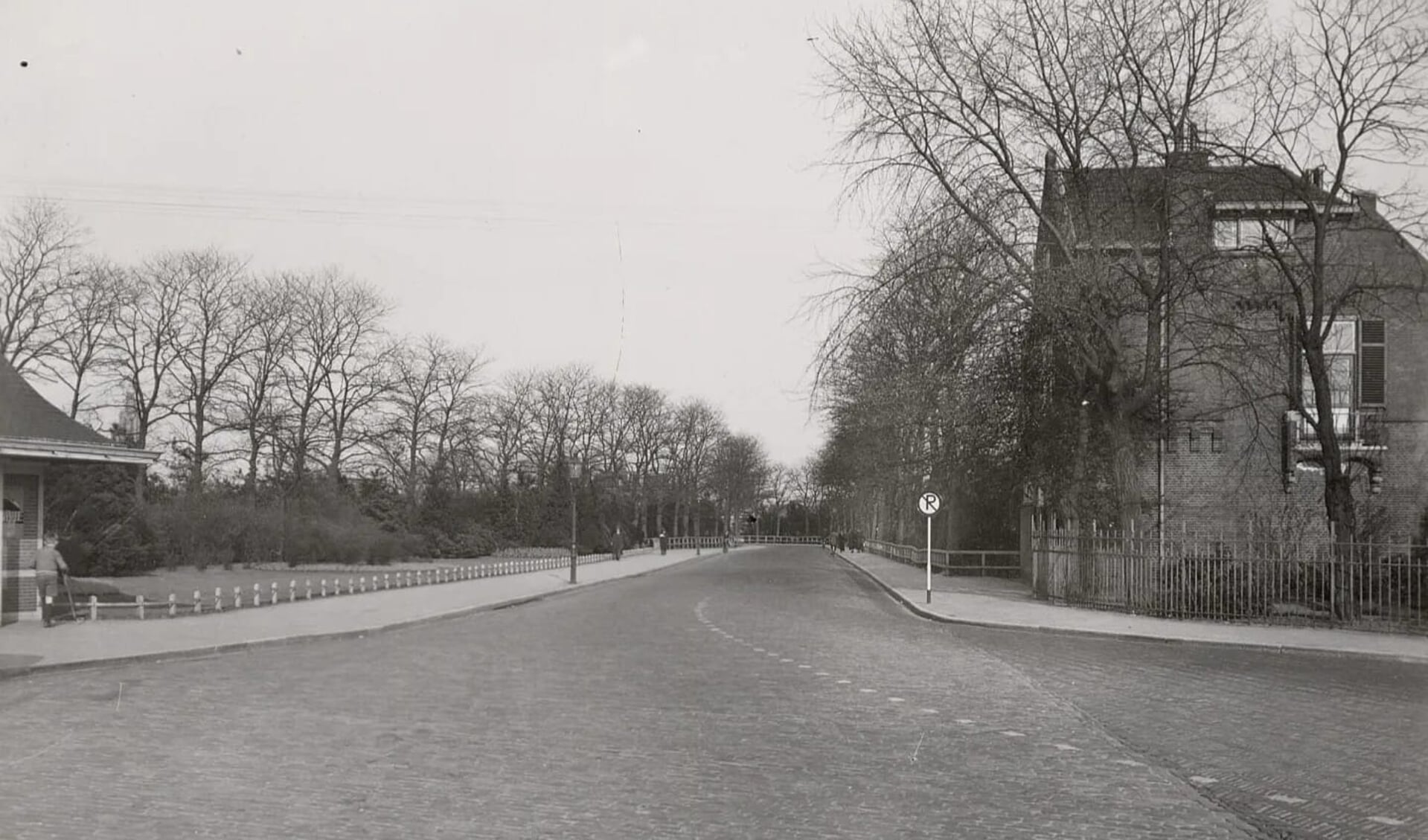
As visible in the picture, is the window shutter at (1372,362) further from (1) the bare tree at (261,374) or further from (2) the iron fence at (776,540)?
(2) the iron fence at (776,540)

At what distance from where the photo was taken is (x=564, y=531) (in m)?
69.4

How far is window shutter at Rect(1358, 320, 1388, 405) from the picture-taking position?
97.6 ft

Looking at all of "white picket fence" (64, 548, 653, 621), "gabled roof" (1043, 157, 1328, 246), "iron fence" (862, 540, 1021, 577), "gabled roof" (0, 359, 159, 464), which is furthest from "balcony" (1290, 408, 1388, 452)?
"gabled roof" (0, 359, 159, 464)

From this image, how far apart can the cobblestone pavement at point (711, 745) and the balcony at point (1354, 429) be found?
15790 mm

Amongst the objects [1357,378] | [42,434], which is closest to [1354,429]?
[1357,378]

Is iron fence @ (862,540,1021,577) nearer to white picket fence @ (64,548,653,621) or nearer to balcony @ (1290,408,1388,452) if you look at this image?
balcony @ (1290,408,1388,452)

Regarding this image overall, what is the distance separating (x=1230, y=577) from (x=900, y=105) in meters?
11.2

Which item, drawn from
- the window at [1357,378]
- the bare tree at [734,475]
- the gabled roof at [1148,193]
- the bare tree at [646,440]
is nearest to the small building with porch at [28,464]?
the gabled roof at [1148,193]

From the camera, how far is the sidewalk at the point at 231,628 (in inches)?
579

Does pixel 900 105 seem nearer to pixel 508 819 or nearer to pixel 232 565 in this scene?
pixel 508 819

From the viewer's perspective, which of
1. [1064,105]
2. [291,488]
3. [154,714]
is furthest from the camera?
[291,488]

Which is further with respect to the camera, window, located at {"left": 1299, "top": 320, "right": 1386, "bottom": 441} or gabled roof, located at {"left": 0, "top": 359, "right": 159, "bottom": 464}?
window, located at {"left": 1299, "top": 320, "right": 1386, "bottom": 441}

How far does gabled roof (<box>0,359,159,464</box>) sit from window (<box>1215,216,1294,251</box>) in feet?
64.5

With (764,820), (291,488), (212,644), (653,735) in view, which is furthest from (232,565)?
(764,820)
